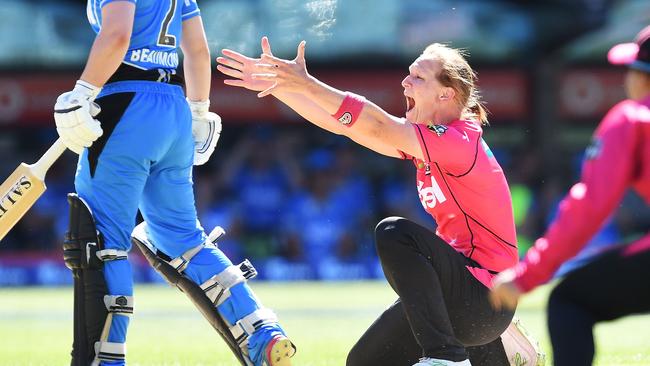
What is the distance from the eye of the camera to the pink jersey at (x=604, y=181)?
316 centimetres

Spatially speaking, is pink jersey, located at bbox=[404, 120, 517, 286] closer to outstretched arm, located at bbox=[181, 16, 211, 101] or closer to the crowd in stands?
outstretched arm, located at bbox=[181, 16, 211, 101]

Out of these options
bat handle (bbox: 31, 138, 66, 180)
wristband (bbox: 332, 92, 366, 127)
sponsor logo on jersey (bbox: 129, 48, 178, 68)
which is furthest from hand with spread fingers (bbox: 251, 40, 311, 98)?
bat handle (bbox: 31, 138, 66, 180)

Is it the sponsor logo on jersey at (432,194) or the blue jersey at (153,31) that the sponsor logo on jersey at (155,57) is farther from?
the sponsor logo on jersey at (432,194)

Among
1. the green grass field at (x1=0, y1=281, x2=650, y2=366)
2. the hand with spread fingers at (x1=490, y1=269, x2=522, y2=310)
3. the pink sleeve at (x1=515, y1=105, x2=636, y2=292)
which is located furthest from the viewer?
the green grass field at (x1=0, y1=281, x2=650, y2=366)

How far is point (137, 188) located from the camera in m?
4.38

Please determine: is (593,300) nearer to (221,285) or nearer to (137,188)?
(221,285)

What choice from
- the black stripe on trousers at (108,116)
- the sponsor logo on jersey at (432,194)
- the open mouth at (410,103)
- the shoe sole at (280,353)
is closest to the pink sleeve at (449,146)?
the sponsor logo on jersey at (432,194)

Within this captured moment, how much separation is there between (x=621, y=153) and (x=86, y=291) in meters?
2.18

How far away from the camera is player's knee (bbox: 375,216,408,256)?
4.26 meters

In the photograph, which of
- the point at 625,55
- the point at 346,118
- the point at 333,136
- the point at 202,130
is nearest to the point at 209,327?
the point at 202,130

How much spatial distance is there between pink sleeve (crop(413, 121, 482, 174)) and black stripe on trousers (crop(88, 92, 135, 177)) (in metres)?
1.17

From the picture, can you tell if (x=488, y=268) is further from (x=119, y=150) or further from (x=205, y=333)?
(x=205, y=333)

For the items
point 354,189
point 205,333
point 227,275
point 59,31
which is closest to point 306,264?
point 354,189

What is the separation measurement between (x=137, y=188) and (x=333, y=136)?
1293cm
